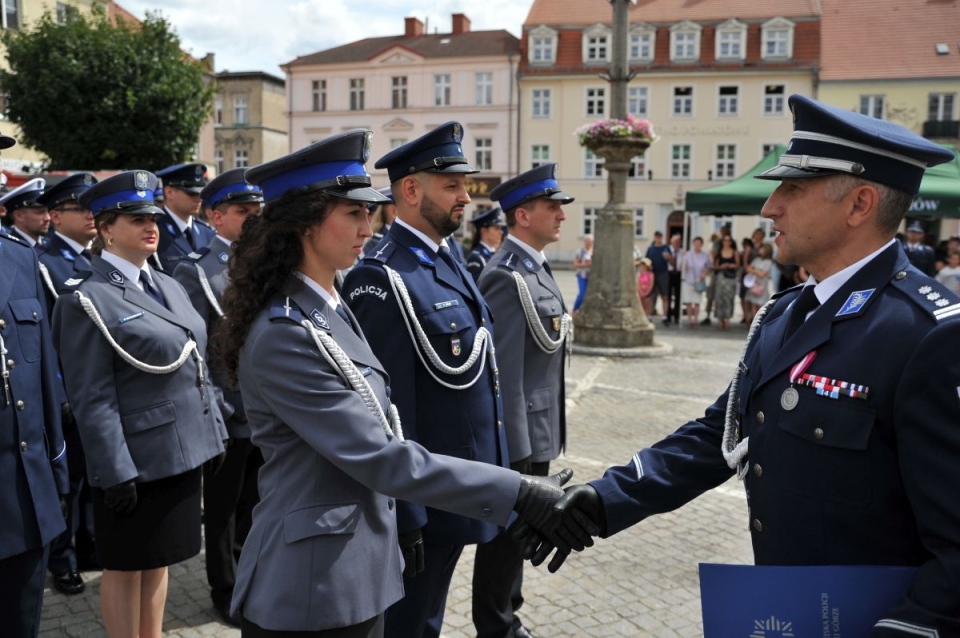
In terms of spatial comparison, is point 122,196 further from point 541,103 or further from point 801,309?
point 541,103

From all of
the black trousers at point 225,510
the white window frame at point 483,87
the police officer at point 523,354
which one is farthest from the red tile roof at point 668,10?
the black trousers at point 225,510

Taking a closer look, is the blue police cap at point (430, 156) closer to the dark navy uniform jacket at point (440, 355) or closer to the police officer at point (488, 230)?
the dark navy uniform jacket at point (440, 355)

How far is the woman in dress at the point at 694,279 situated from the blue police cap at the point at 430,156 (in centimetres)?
1398

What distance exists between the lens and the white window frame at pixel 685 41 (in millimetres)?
38719

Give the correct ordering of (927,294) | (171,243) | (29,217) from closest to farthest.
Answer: (927,294) < (29,217) < (171,243)

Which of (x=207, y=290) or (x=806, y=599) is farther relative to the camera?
(x=207, y=290)

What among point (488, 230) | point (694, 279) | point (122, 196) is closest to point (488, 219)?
point (488, 230)

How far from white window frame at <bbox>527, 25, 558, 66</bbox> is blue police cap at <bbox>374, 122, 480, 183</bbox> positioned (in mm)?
38581

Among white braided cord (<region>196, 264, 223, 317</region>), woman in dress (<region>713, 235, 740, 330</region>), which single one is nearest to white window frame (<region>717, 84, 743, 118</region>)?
woman in dress (<region>713, 235, 740, 330</region>)

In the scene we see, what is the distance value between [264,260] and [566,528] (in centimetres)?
119

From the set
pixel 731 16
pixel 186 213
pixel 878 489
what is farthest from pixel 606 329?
pixel 731 16

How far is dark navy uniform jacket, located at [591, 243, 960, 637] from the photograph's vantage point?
1667 millimetres

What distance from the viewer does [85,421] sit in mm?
3318

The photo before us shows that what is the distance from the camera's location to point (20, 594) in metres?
2.72
